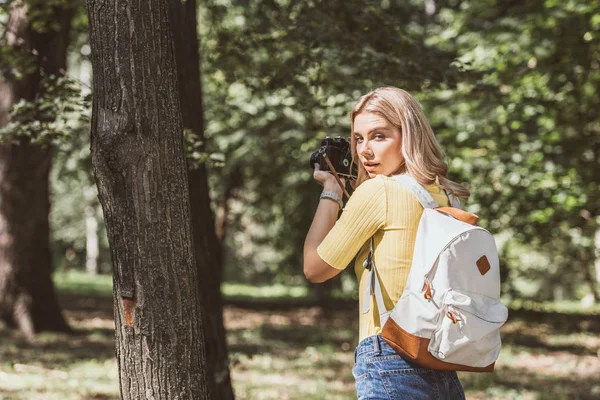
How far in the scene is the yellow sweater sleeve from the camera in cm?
222

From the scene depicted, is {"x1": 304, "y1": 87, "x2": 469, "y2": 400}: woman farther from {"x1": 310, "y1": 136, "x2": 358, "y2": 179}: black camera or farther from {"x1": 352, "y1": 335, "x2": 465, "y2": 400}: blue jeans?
{"x1": 310, "y1": 136, "x2": 358, "y2": 179}: black camera

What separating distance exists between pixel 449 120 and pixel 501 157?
36.4 inches

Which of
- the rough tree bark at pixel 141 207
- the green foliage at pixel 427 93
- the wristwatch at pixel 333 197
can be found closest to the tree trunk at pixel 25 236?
the green foliage at pixel 427 93

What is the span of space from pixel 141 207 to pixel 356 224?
35.0 inches

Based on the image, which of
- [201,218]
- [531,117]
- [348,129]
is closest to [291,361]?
[348,129]

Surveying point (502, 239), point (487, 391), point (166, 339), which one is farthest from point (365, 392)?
point (502, 239)

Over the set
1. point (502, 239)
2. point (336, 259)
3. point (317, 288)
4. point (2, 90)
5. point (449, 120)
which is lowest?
point (317, 288)

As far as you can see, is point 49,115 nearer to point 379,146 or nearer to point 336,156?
point 336,156

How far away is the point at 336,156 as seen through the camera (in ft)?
8.72

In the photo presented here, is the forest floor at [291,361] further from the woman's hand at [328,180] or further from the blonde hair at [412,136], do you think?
the blonde hair at [412,136]

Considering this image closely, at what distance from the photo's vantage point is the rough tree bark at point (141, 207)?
262 centimetres

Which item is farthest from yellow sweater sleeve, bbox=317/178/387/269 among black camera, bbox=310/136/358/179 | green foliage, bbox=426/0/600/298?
green foliage, bbox=426/0/600/298

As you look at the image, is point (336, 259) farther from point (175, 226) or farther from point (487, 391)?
point (487, 391)

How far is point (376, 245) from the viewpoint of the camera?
227cm
